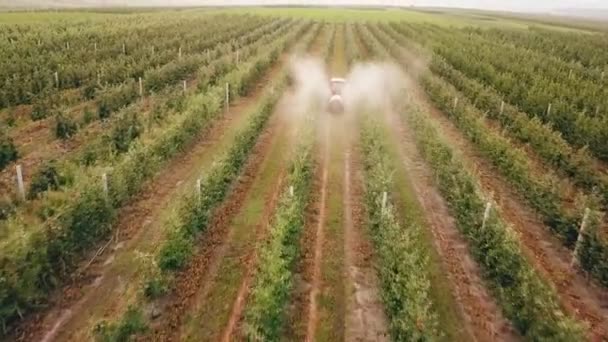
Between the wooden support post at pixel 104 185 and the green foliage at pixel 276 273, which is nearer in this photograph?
the green foliage at pixel 276 273

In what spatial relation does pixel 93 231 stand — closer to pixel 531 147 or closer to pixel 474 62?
pixel 531 147

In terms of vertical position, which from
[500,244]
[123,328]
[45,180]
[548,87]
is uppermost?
[548,87]

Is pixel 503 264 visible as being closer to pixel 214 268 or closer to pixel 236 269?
pixel 236 269

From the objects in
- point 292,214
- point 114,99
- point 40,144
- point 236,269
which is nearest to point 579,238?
point 292,214

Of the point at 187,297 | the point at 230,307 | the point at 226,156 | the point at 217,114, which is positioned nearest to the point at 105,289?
the point at 187,297

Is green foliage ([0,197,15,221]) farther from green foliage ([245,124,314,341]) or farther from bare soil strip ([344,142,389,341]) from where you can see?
bare soil strip ([344,142,389,341])

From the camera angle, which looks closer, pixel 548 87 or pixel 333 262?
pixel 333 262

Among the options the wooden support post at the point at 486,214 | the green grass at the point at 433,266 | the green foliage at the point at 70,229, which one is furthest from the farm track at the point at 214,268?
the wooden support post at the point at 486,214

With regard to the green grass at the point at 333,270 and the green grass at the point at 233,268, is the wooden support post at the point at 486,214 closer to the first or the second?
the green grass at the point at 333,270
